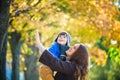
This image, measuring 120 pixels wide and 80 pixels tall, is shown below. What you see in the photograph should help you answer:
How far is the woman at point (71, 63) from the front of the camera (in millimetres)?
7160

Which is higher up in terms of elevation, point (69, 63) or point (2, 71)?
point (69, 63)

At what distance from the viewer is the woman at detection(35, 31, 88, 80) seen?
7.16 m

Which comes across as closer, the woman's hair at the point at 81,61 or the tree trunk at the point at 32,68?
the woman's hair at the point at 81,61

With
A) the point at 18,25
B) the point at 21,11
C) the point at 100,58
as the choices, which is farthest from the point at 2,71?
the point at 100,58

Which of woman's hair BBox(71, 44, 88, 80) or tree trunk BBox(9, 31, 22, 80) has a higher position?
woman's hair BBox(71, 44, 88, 80)

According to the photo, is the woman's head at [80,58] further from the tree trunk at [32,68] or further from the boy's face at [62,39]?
the tree trunk at [32,68]

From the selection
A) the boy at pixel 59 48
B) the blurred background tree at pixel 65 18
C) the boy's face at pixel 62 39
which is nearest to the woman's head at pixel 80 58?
the boy at pixel 59 48

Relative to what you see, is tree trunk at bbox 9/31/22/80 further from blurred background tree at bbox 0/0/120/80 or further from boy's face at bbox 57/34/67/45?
boy's face at bbox 57/34/67/45

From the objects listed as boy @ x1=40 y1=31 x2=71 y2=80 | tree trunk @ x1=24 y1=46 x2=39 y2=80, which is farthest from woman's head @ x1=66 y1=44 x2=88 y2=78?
tree trunk @ x1=24 y1=46 x2=39 y2=80

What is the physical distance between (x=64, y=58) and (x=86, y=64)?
63 centimetres

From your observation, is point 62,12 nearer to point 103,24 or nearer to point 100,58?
point 103,24

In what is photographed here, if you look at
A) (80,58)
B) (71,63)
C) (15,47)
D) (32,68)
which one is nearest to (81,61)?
(80,58)

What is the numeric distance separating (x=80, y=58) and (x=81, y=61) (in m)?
0.05

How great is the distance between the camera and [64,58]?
25.6 ft
